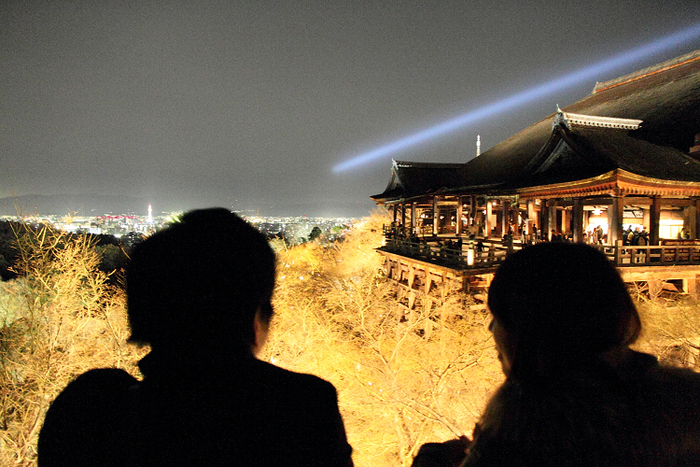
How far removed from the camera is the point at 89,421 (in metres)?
0.89

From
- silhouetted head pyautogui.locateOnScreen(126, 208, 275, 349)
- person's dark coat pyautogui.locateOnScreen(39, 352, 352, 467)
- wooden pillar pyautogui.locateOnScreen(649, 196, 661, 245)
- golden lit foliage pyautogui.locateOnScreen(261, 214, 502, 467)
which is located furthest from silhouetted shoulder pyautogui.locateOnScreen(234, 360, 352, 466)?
wooden pillar pyautogui.locateOnScreen(649, 196, 661, 245)

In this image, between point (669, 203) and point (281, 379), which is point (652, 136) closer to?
point (669, 203)

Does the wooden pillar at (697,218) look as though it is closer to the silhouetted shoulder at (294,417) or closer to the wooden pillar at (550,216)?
the wooden pillar at (550,216)

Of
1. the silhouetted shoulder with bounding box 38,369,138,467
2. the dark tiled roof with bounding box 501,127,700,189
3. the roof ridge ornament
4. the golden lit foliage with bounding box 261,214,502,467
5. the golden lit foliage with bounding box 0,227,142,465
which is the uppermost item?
the roof ridge ornament

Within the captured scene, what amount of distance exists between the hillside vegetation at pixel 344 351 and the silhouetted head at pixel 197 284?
317 inches

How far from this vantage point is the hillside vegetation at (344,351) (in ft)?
26.3

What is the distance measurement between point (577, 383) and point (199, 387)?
0.97 m

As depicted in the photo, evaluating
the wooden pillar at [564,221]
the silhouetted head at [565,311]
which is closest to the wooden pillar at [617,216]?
the wooden pillar at [564,221]

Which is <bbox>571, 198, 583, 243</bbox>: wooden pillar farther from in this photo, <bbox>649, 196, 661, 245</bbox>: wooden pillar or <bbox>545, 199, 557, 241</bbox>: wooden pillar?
<bbox>649, 196, 661, 245</bbox>: wooden pillar

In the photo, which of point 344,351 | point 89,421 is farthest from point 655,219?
point 89,421

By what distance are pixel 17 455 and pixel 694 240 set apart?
1867 cm

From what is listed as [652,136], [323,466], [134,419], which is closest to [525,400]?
[323,466]

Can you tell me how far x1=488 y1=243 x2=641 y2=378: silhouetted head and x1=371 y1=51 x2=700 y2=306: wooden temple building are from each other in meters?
5.71

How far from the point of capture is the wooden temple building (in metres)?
9.59
